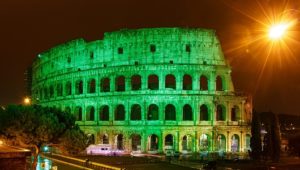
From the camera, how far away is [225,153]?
3925cm

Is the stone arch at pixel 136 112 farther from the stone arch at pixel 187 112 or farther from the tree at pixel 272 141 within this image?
the tree at pixel 272 141

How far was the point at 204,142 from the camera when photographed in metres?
43.1

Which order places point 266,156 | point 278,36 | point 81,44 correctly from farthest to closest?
point 81,44, point 266,156, point 278,36

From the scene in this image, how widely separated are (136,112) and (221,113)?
8442 millimetres

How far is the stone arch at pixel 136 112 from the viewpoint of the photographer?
145ft

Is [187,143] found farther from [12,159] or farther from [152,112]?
[12,159]

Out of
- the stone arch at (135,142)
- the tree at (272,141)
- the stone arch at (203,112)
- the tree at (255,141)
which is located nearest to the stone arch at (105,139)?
the stone arch at (135,142)

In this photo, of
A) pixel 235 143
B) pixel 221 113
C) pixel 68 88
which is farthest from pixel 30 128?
pixel 235 143

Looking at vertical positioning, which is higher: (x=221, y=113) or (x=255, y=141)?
(x=221, y=113)

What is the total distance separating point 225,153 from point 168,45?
1109 cm

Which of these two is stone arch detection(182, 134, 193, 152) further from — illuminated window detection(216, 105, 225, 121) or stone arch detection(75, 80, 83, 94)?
stone arch detection(75, 80, 83, 94)

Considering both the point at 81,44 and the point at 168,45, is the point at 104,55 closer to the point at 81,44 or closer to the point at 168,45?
the point at 81,44

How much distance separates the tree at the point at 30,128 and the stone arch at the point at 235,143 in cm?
2295

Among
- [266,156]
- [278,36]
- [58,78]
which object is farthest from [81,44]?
[278,36]
